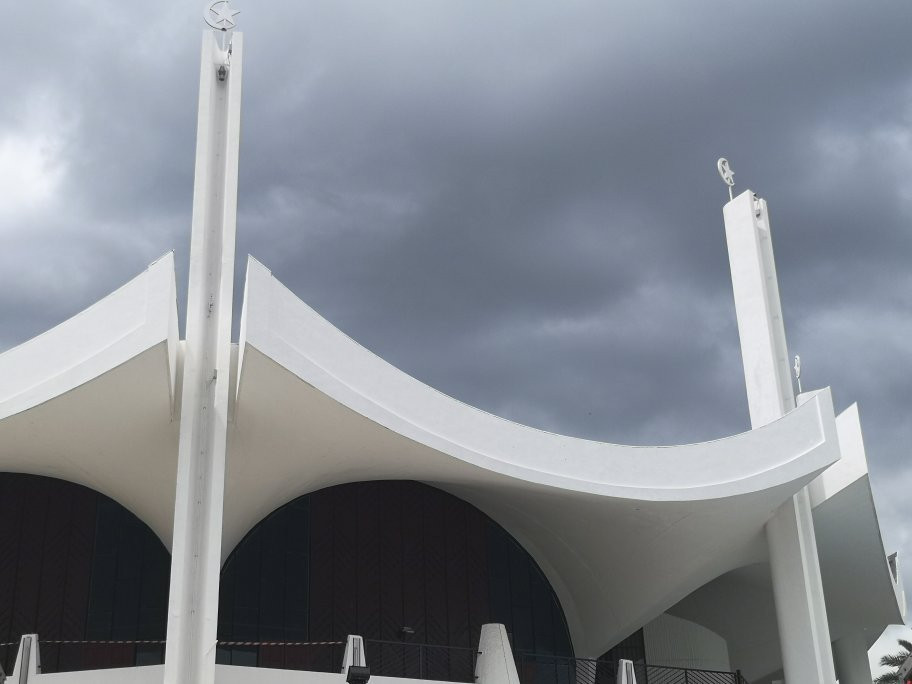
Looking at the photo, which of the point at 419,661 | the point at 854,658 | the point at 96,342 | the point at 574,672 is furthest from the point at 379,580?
the point at 854,658

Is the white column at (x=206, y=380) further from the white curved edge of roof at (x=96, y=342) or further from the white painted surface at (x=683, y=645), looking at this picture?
the white painted surface at (x=683, y=645)

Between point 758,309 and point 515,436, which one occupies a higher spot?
point 758,309

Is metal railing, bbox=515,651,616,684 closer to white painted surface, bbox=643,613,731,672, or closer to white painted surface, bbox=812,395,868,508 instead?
white painted surface, bbox=643,613,731,672

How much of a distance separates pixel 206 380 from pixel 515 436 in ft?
16.7

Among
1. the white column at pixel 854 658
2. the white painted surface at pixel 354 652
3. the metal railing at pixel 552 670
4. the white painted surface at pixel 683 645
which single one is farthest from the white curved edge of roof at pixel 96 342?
the white column at pixel 854 658

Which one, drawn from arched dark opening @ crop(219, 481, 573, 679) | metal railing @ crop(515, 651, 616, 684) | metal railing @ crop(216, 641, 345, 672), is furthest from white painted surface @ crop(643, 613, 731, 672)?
metal railing @ crop(216, 641, 345, 672)

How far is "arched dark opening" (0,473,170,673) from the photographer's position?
1677cm

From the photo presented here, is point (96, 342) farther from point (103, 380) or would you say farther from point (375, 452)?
point (375, 452)

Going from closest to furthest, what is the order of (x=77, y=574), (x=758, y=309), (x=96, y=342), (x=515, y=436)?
1. (x=96, y=342)
2. (x=515, y=436)
3. (x=77, y=574)
4. (x=758, y=309)

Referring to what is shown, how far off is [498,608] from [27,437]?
29.4 ft

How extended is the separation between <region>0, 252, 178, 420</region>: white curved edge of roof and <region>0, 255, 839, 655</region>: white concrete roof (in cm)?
2

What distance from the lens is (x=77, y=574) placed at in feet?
56.6

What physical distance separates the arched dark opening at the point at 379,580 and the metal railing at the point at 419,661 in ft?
0.10

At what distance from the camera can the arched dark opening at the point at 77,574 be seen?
16.8 metres
